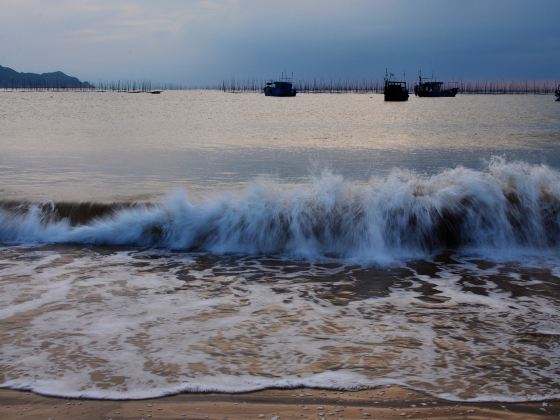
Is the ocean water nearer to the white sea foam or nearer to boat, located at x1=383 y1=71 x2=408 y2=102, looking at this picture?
the white sea foam

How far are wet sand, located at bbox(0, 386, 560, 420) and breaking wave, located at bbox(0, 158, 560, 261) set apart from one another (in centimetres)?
435

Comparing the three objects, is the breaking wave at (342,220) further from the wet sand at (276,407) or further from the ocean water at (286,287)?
the wet sand at (276,407)

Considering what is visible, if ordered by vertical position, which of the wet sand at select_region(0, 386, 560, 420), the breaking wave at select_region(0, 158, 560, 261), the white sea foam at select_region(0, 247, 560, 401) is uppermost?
the breaking wave at select_region(0, 158, 560, 261)

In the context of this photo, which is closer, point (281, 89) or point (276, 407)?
point (276, 407)

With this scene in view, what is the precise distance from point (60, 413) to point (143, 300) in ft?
7.80

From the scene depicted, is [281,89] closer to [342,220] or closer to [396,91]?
[396,91]

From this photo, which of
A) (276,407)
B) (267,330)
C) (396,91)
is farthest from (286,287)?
(396,91)

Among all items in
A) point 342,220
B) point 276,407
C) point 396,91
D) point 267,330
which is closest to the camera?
point 276,407

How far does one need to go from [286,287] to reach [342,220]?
2863mm

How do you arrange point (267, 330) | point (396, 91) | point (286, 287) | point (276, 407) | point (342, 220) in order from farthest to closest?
point (396, 91) → point (342, 220) → point (286, 287) → point (267, 330) → point (276, 407)

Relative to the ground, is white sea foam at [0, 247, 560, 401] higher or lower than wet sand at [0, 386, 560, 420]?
higher

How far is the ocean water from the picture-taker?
14.1 feet

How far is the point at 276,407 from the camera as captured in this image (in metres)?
3.75

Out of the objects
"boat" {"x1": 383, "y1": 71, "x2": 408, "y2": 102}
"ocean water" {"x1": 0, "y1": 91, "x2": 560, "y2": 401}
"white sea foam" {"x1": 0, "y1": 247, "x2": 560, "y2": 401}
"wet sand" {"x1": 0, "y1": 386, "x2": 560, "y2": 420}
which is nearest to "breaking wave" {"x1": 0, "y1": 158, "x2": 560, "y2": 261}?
"ocean water" {"x1": 0, "y1": 91, "x2": 560, "y2": 401}
